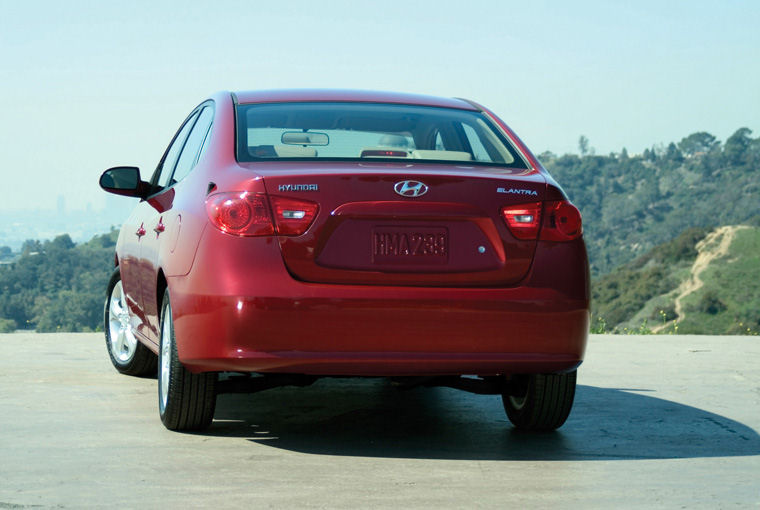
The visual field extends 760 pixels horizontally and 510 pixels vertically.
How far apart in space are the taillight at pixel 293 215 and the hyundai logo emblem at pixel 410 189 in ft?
1.18

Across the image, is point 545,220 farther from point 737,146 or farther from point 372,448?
point 737,146

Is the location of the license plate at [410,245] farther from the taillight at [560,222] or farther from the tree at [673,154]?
the tree at [673,154]

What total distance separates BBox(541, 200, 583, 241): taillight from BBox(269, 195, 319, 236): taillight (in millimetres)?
1028

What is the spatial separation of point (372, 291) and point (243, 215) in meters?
0.63

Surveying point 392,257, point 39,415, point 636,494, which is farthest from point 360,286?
point 39,415

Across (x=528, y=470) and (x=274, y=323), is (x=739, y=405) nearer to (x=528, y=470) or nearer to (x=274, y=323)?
(x=528, y=470)

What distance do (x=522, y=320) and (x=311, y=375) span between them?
971 millimetres

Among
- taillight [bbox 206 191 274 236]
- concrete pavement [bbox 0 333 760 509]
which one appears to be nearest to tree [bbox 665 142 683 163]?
concrete pavement [bbox 0 333 760 509]

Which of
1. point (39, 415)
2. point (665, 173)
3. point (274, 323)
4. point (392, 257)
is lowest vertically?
point (665, 173)

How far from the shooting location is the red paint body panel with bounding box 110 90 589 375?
5016 millimetres

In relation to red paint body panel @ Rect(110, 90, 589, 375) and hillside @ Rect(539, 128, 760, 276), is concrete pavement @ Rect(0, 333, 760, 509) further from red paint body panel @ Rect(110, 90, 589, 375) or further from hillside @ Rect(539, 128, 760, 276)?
hillside @ Rect(539, 128, 760, 276)

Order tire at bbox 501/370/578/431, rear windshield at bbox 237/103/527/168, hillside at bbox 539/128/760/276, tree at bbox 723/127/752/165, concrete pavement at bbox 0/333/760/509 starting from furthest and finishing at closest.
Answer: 1. tree at bbox 723/127/752/165
2. hillside at bbox 539/128/760/276
3. tire at bbox 501/370/578/431
4. rear windshield at bbox 237/103/527/168
5. concrete pavement at bbox 0/333/760/509

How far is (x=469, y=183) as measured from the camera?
520cm

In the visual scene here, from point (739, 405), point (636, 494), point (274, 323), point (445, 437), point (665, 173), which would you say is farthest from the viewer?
point (665, 173)
